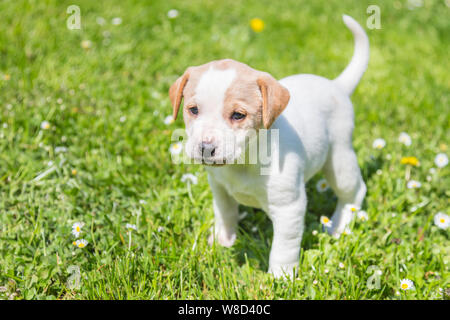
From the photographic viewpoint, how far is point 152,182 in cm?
395

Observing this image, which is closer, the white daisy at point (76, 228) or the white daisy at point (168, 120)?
the white daisy at point (76, 228)

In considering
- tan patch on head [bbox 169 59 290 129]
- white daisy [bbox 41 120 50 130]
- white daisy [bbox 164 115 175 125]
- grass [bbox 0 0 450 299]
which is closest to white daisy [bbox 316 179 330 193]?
grass [bbox 0 0 450 299]

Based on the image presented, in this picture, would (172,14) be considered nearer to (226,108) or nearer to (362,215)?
(362,215)

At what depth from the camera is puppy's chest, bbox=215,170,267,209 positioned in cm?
290

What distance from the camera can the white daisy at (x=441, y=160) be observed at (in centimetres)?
418

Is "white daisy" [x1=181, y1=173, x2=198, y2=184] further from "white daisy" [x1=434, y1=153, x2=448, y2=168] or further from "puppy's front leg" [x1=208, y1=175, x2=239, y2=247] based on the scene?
"white daisy" [x1=434, y1=153, x2=448, y2=168]

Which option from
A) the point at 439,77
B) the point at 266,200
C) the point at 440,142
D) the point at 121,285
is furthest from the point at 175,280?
the point at 439,77

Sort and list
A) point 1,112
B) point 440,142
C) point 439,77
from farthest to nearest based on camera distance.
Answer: point 439,77, point 440,142, point 1,112

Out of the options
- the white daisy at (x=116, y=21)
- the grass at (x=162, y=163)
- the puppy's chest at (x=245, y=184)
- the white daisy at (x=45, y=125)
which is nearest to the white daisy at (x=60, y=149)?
the grass at (x=162, y=163)

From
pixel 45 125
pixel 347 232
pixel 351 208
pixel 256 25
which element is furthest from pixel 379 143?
pixel 45 125

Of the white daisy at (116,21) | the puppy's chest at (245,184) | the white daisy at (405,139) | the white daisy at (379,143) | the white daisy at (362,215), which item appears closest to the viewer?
the puppy's chest at (245,184)

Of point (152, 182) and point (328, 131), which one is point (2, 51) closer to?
point (152, 182)

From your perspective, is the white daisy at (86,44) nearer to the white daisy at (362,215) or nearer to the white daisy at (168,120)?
the white daisy at (168,120)

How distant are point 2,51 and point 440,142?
4.82 m
